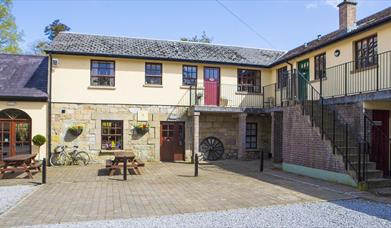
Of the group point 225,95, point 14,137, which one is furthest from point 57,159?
point 225,95

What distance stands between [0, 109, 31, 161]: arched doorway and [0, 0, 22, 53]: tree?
16.6 metres

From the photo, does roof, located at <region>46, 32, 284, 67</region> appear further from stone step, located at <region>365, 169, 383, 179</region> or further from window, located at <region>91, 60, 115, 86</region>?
stone step, located at <region>365, 169, 383, 179</region>

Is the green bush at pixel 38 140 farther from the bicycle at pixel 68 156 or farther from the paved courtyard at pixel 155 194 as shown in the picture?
the paved courtyard at pixel 155 194

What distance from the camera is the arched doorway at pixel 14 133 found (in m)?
15.2

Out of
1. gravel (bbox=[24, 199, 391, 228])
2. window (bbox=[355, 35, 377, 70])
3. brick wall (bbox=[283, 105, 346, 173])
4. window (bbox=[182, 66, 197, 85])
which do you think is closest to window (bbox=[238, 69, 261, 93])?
window (bbox=[182, 66, 197, 85])

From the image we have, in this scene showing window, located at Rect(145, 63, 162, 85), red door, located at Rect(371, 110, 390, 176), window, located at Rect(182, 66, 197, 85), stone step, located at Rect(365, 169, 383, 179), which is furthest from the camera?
window, located at Rect(182, 66, 197, 85)

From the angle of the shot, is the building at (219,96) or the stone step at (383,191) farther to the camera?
the building at (219,96)

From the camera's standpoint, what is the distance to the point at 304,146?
40.5ft

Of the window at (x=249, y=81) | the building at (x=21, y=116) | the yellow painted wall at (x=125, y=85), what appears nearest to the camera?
the building at (x=21, y=116)

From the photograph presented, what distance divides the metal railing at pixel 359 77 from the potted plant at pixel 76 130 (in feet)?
35.0

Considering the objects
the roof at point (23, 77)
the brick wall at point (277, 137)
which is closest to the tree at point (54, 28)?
the roof at point (23, 77)

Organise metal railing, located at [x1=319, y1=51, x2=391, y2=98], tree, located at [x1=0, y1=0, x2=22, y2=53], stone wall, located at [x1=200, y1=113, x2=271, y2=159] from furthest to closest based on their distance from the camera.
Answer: tree, located at [x1=0, y1=0, x2=22, y2=53]
stone wall, located at [x1=200, y1=113, x2=271, y2=159]
metal railing, located at [x1=319, y1=51, x2=391, y2=98]

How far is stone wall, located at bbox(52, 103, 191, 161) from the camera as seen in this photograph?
51.9ft

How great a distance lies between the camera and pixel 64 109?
625 inches
